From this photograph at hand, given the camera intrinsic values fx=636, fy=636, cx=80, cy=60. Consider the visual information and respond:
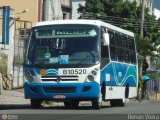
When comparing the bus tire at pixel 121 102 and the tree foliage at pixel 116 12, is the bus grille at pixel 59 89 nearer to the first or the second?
the bus tire at pixel 121 102

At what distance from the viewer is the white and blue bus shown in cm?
2142

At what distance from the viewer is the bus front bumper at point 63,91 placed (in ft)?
70.3

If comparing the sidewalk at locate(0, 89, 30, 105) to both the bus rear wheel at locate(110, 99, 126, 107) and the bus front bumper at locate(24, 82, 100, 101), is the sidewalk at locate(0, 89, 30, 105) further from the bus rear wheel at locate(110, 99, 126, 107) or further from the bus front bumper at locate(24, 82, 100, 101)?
the bus rear wheel at locate(110, 99, 126, 107)

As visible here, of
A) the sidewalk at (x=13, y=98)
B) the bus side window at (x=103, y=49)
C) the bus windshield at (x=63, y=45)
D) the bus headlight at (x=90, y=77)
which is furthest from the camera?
the sidewalk at (x=13, y=98)

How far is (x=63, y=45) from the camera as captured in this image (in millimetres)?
21953

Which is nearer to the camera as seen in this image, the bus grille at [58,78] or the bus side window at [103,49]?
the bus grille at [58,78]

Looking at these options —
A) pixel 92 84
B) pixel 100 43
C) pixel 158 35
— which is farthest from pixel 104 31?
pixel 158 35

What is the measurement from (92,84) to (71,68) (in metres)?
0.89

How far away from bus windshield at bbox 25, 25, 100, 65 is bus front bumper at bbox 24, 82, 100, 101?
0.74 m

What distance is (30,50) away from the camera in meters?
22.1

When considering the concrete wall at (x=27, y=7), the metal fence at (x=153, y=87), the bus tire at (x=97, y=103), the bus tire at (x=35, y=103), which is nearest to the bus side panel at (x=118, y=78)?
the bus tire at (x=97, y=103)

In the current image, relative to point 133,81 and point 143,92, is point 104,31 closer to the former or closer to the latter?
point 133,81

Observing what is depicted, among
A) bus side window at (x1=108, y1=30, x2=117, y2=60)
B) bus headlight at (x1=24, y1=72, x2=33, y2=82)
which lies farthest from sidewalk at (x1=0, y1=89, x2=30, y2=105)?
bus side window at (x1=108, y1=30, x2=117, y2=60)

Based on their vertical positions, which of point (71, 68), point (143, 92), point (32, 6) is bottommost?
point (143, 92)
